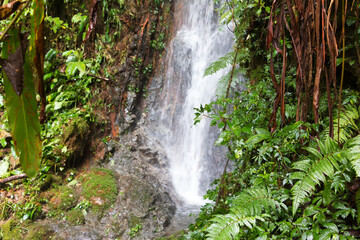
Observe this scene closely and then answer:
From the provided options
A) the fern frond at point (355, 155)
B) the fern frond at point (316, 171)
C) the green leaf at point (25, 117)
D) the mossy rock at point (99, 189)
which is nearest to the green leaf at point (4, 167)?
the mossy rock at point (99, 189)

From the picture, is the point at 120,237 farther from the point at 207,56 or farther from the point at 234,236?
the point at 207,56

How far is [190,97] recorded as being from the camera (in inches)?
268

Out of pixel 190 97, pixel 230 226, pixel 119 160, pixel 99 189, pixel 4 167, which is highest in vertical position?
pixel 190 97

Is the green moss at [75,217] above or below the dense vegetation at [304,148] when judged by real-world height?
below

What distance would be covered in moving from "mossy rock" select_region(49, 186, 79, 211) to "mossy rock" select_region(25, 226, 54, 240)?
410mm

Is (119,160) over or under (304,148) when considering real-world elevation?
over

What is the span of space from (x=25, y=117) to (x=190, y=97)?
6.21 m

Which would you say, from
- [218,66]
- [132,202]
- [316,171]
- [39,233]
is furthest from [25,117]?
[132,202]

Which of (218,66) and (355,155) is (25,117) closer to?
(355,155)

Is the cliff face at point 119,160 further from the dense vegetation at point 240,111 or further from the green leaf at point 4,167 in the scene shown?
the green leaf at point 4,167

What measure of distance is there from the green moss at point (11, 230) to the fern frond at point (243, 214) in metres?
3.49

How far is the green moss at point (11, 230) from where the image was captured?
358 cm

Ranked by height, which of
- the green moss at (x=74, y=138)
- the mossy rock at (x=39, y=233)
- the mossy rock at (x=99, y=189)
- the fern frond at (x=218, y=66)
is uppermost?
the fern frond at (x=218, y=66)

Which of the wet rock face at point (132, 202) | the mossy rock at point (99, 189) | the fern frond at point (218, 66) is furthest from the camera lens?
the mossy rock at point (99, 189)
